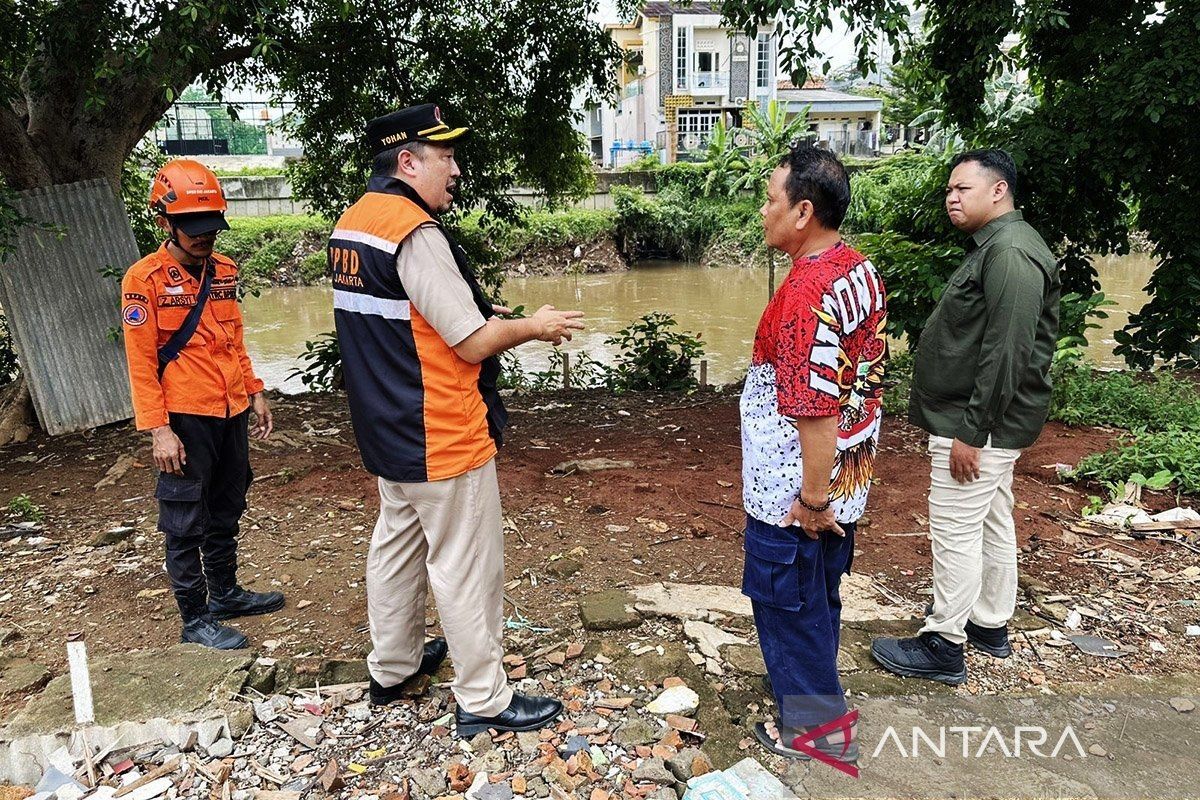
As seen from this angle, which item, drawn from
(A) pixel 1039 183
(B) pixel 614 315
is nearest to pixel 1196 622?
(A) pixel 1039 183

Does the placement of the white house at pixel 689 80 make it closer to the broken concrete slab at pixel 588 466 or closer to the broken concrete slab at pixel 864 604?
the broken concrete slab at pixel 588 466

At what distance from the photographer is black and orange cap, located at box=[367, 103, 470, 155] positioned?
2311 millimetres

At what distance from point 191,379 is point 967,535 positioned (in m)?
2.90

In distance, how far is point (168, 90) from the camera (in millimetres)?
4461

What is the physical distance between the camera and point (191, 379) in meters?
3.10

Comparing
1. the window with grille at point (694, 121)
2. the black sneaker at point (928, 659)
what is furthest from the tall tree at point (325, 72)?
the window with grille at point (694, 121)

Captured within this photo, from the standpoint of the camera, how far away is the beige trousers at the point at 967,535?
2.79m

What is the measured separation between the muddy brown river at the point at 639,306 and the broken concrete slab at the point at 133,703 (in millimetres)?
8957

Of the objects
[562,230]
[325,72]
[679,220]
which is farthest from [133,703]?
[679,220]

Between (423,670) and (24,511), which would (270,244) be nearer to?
(24,511)

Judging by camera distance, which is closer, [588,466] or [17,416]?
[588,466]

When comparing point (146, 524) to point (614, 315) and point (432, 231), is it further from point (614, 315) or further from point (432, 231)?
point (614, 315)

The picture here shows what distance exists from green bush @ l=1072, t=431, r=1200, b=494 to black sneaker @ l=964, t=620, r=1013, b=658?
228 centimetres

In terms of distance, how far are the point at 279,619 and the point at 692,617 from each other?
5.65 feet
